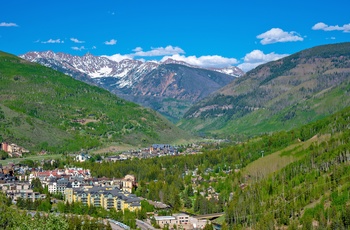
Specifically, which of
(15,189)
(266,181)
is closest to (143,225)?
(266,181)

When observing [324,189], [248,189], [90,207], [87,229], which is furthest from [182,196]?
[87,229]

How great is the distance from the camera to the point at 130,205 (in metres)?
105

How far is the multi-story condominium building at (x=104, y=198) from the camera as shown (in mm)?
107244

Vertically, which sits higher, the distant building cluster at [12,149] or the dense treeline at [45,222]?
the distant building cluster at [12,149]

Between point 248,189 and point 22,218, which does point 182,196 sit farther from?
point 22,218

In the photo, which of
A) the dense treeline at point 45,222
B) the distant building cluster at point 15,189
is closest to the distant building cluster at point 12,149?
the distant building cluster at point 15,189

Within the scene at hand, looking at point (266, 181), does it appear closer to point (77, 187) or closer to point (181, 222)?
point (181, 222)

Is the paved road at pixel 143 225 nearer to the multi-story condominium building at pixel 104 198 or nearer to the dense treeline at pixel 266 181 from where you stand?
the multi-story condominium building at pixel 104 198

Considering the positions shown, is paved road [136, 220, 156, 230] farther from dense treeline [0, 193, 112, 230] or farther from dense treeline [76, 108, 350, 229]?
dense treeline [76, 108, 350, 229]

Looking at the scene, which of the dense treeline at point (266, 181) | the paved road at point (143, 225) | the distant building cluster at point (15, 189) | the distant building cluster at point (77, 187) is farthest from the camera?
the distant building cluster at point (15, 189)

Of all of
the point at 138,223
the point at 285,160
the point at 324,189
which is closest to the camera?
the point at 138,223

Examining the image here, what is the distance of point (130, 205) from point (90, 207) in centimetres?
712

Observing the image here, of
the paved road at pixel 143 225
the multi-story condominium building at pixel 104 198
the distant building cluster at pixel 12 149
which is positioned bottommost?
the paved road at pixel 143 225

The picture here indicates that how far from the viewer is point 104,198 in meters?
112
